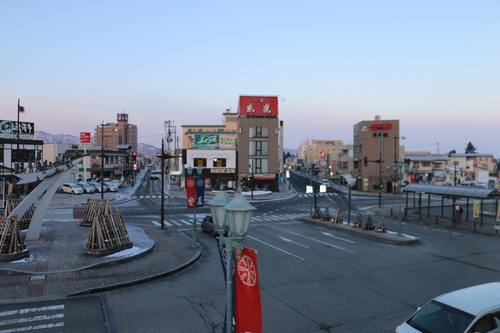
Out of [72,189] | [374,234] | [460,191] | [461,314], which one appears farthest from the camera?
[72,189]

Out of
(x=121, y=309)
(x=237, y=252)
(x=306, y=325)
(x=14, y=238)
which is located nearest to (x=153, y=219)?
(x=14, y=238)

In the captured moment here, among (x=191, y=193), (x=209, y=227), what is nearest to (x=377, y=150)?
(x=209, y=227)

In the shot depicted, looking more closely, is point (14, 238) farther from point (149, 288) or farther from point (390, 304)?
point (390, 304)

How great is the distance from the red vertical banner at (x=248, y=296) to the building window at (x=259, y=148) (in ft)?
197

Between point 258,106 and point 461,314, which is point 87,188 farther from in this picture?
point 461,314

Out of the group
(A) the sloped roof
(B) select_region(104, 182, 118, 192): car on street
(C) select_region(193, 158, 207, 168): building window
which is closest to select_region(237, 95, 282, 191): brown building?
(C) select_region(193, 158, 207, 168): building window

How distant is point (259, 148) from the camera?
66.8m

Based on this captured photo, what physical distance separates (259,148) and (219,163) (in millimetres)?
8241

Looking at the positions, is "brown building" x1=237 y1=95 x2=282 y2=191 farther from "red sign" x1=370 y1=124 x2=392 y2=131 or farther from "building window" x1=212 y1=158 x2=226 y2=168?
"red sign" x1=370 y1=124 x2=392 y2=131

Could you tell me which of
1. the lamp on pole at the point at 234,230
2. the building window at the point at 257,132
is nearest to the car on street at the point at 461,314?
the lamp on pole at the point at 234,230

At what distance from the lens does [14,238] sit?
15953 mm

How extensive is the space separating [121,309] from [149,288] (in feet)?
6.97

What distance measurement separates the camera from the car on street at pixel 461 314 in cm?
725

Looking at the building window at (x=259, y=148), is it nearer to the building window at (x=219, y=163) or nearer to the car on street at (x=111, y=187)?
the building window at (x=219, y=163)
